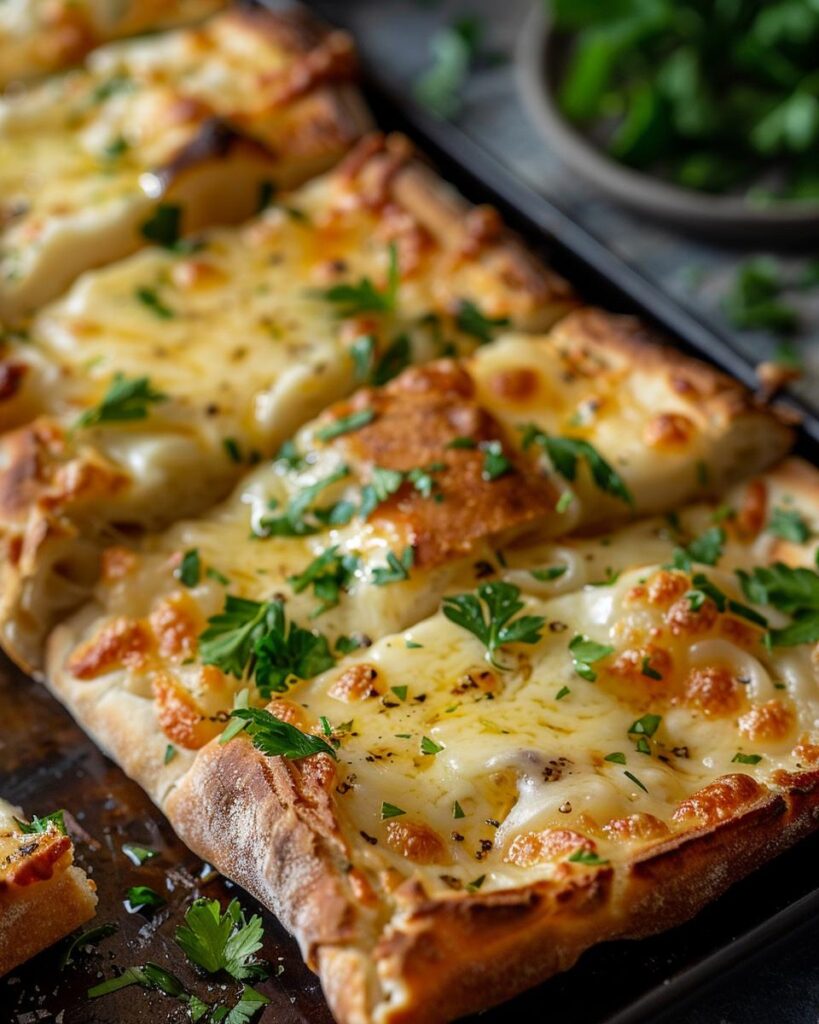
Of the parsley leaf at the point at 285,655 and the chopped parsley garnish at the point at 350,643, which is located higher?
the parsley leaf at the point at 285,655

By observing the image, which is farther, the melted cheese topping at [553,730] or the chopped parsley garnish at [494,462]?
the chopped parsley garnish at [494,462]

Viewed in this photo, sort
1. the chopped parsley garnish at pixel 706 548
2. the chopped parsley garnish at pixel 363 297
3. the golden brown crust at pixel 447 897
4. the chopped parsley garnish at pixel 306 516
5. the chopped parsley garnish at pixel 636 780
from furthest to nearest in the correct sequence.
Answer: the chopped parsley garnish at pixel 363 297, the chopped parsley garnish at pixel 306 516, the chopped parsley garnish at pixel 706 548, the chopped parsley garnish at pixel 636 780, the golden brown crust at pixel 447 897

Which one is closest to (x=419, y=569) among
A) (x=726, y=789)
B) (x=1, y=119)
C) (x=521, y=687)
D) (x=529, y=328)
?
(x=521, y=687)

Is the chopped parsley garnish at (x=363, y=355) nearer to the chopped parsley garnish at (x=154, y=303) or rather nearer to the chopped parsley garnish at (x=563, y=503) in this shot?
the chopped parsley garnish at (x=154, y=303)

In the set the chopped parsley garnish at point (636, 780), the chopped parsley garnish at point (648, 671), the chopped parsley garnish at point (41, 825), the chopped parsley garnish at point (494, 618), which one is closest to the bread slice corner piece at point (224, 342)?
the chopped parsley garnish at point (41, 825)

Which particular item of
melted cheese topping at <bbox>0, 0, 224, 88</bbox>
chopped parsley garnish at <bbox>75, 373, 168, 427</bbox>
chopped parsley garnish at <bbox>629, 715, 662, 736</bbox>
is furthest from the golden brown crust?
melted cheese topping at <bbox>0, 0, 224, 88</bbox>

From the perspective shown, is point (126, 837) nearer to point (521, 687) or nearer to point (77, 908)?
point (77, 908)

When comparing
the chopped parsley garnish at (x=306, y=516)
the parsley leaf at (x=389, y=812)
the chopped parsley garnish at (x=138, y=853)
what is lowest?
the chopped parsley garnish at (x=138, y=853)

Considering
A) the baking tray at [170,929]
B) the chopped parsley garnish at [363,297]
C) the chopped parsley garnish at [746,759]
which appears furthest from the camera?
the chopped parsley garnish at [363,297]

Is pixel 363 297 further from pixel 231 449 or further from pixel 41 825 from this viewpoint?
pixel 41 825
